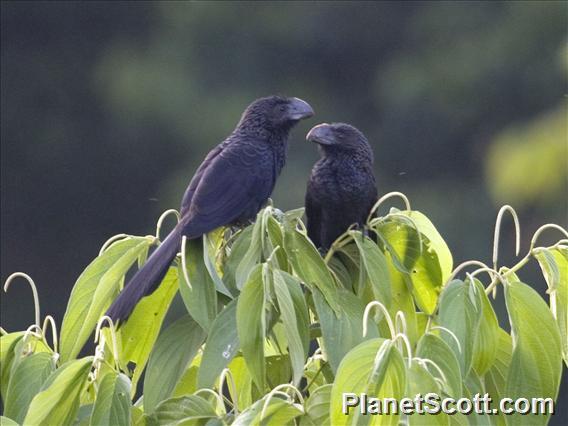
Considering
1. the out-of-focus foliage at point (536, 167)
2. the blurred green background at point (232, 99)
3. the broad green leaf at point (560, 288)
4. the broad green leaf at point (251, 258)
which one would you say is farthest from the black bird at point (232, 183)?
the blurred green background at point (232, 99)

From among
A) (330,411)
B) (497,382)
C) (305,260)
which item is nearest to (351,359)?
(330,411)

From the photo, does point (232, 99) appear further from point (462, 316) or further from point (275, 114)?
point (462, 316)

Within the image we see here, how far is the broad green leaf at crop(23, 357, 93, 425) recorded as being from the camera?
5.58ft

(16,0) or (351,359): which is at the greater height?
(16,0)

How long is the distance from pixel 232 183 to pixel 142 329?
1.90ft

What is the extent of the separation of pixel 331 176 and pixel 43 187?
7.53 metres

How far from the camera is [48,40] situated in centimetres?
1058

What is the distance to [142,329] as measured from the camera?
2.02m

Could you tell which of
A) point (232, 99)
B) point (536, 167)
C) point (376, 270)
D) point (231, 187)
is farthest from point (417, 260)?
point (232, 99)

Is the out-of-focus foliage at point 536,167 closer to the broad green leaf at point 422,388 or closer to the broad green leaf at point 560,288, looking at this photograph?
the broad green leaf at point 560,288

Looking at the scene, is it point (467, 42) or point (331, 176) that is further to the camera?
point (467, 42)

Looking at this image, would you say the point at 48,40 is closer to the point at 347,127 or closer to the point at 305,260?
the point at 347,127

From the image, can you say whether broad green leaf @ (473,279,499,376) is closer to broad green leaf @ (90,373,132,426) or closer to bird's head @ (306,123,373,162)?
broad green leaf @ (90,373,132,426)

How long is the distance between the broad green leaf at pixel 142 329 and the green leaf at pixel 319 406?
0.37 metres
